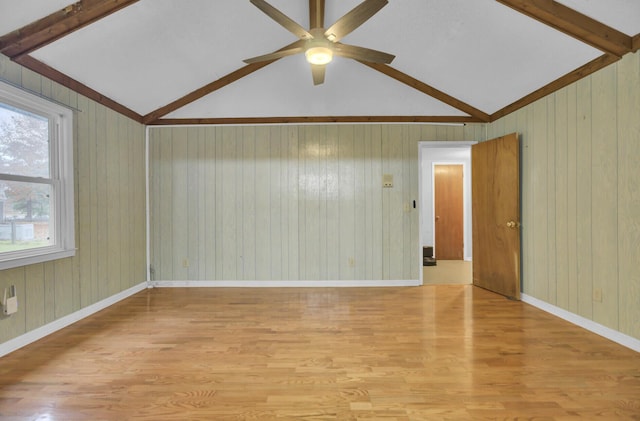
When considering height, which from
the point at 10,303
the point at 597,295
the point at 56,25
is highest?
the point at 56,25

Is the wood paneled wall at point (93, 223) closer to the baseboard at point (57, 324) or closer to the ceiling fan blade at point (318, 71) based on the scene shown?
the baseboard at point (57, 324)

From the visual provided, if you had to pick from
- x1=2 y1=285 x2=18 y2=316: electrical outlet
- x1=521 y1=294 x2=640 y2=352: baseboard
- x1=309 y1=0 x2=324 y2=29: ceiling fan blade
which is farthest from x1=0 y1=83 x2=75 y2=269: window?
x1=521 y1=294 x2=640 y2=352: baseboard

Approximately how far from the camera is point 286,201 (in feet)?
13.9

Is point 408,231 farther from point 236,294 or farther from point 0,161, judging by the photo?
point 0,161

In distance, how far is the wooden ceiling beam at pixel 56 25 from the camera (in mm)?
2229

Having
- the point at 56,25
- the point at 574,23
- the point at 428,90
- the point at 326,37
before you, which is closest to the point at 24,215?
the point at 56,25

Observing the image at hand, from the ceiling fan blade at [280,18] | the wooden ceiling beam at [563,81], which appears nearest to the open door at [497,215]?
the wooden ceiling beam at [563,81]

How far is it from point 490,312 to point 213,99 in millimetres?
4330

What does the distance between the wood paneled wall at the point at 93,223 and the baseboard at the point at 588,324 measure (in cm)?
494

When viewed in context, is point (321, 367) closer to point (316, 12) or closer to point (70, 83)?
point (316, 12)

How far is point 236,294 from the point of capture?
387 cm

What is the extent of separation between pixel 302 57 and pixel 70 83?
2.41 meters

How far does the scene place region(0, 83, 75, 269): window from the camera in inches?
93.1

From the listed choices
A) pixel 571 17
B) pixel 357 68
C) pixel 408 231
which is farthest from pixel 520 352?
pixel 357 68
